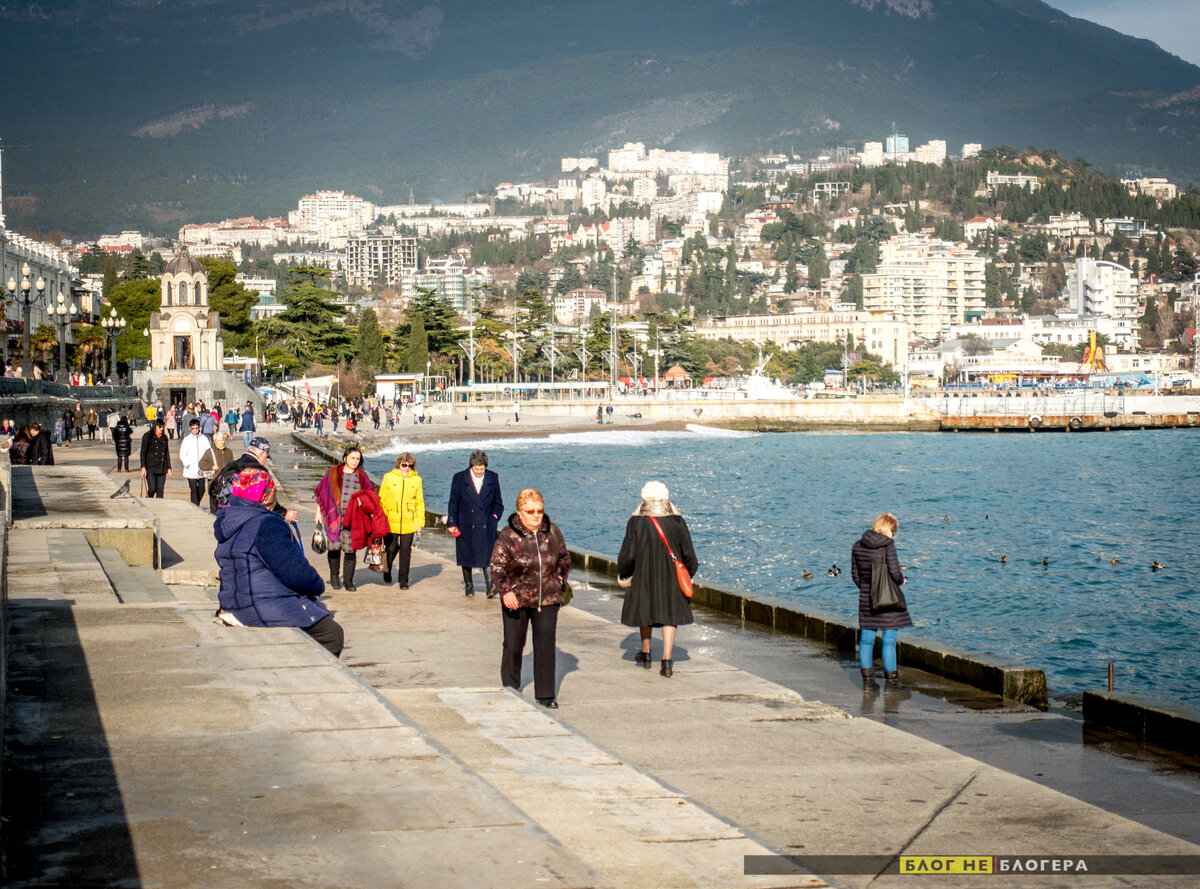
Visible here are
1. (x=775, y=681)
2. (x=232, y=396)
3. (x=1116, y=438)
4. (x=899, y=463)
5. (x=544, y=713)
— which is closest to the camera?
(x=544, y=713)

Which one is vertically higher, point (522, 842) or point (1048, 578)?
point (522, 842)

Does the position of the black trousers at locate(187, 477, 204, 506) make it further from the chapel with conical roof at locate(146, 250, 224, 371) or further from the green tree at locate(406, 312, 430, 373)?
the green tree at locate(406, 312, 430, 373)

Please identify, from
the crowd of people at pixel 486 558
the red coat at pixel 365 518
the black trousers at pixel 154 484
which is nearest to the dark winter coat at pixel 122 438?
the black trousers at pixel 154 484

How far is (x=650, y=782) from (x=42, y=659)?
11.1ft

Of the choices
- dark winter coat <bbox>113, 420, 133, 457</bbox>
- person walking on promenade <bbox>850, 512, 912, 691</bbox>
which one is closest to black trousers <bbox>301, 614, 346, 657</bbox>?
person walking on promenade <bbox>850, 512, 912, 691</bbox>

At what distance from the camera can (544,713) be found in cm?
779

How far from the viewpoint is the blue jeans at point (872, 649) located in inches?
410

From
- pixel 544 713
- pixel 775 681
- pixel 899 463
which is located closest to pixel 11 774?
pixel 544 713

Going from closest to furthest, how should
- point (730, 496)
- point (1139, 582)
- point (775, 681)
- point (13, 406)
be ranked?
point (775, 681)
point (1139, 582)
point (13, 406)
point (730, 496)

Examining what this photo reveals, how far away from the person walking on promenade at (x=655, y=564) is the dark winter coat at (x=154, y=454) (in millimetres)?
13569

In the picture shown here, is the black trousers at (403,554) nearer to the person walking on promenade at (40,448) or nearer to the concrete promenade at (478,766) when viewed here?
the concrete promenade at (478,766)

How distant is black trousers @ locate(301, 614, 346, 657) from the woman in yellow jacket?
503 centimetres

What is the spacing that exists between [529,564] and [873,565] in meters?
3.12

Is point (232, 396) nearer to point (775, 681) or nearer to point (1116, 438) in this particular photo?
point (775, 681)
